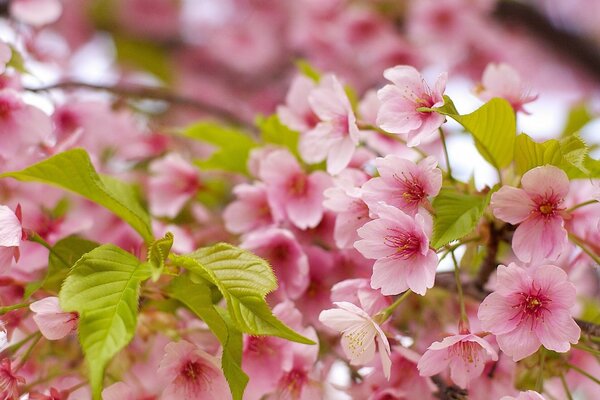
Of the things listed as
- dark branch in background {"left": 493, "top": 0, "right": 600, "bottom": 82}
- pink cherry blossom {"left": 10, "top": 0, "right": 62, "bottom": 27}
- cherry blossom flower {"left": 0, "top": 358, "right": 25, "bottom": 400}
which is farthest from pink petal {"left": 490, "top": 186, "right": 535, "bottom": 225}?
dark branch in background {"left": 493, "top": 0, "right": 600, "bottom": 82}

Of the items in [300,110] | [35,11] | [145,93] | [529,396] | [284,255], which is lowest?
[145,93]

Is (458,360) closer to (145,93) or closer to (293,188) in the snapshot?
(293,188)

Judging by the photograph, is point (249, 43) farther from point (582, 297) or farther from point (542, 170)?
point (542, 170)

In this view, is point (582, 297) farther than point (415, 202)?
Yes

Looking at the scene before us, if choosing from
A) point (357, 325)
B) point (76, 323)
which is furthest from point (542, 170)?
point (76, 323)

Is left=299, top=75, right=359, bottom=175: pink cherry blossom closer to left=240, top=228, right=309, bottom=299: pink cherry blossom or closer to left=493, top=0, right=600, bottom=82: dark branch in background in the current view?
left=240, top=228, right=309, bottom=299: pink cherry blossom

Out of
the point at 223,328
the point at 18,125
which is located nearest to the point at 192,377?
the point at 223,328
